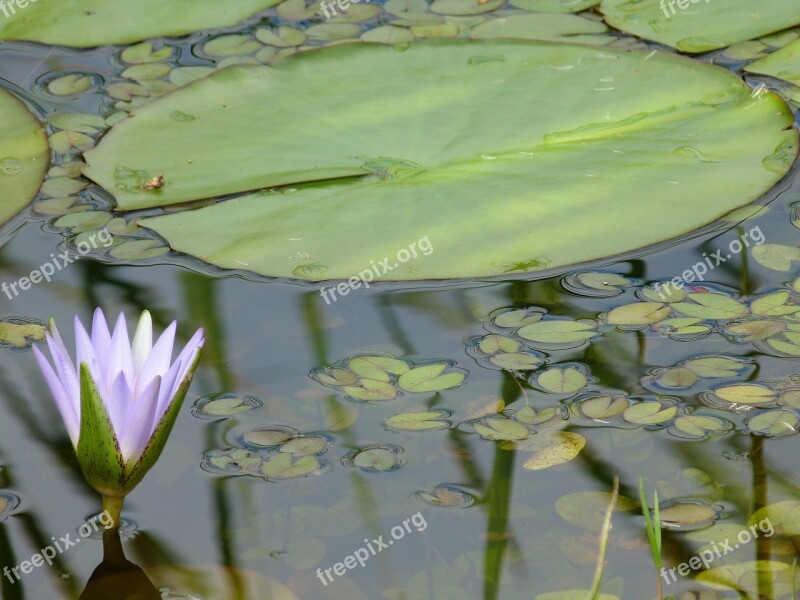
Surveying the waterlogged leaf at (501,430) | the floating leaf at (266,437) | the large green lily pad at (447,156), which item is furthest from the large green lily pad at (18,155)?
the waterlogged leaf at (501,430)

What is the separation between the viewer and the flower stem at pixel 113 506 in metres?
1.71

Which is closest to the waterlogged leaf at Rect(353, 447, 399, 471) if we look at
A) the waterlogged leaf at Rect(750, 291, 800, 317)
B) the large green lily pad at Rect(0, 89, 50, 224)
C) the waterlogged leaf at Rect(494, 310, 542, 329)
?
the waterlogged leaf at Rect(494, 310, 542, 329)

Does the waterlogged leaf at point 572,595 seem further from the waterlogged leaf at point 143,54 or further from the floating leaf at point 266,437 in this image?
the waterlogged leaf at point 143,54

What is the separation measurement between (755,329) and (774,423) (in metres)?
0.31

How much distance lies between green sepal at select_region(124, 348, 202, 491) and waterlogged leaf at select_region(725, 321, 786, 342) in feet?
4.07

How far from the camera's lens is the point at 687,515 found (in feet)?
5.86

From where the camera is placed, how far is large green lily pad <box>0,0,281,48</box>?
3.49m

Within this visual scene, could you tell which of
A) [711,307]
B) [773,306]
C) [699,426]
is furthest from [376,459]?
[773,306]

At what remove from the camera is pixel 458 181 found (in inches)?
104

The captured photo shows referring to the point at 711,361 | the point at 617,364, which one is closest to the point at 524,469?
the point at 617,364

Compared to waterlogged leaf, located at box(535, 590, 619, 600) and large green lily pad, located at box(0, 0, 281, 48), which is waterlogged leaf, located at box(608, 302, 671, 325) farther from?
large green lily pad, located at box(0, 0, 281, 48)

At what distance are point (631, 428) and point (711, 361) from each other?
0.29 metres

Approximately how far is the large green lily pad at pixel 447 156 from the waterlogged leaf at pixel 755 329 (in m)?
0.35

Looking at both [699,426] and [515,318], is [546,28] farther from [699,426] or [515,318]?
[699,426]
